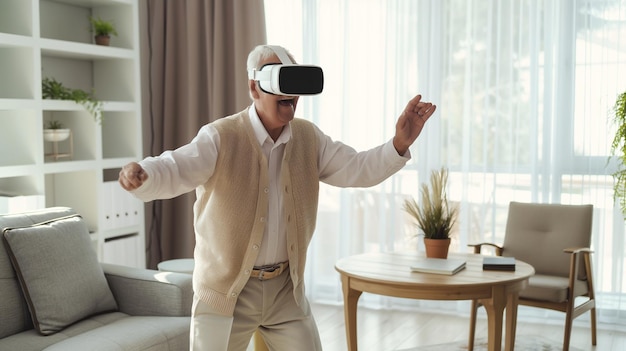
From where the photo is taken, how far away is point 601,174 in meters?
4.18

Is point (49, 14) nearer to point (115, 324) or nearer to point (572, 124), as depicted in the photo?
point (115, 324)

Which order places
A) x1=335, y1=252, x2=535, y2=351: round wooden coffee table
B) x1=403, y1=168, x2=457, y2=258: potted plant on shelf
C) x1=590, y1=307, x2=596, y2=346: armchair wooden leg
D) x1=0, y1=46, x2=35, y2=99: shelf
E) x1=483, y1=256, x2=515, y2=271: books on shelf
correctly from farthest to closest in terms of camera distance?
x1=590, y1=307, x2=596, y2=346: armchair wooden leg → x1=0, y1=46, x2=35, y2=99: shelf → x1=403, y1=168, x2=457, y2=258: potted plant on shelf → x1=483, y1=256, x2=515, y2=271: books on shelf → x1=335, y1=252, x2=535, y2=351: round wooden coffee table

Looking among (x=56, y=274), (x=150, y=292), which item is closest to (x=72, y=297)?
(x=56, y=274)

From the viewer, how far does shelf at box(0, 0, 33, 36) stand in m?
3.77

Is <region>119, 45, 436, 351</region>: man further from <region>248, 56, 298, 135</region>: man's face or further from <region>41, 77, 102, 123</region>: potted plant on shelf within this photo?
<region>41, 77, 102, 123</region>: potted plant on shelf

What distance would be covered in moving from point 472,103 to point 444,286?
174 cm

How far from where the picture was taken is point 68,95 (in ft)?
13.2

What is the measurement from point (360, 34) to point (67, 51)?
69.5 inches

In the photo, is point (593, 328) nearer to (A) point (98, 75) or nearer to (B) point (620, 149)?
(B) point (620, 149)

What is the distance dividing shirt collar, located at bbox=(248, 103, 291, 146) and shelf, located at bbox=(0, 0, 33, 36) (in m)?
1.99

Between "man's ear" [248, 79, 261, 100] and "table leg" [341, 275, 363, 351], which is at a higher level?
"man's ear" [248, 79, 261, 100]

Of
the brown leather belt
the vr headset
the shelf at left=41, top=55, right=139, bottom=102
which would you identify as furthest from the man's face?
the shelf at left=41, top=55, right=139, bottom=102

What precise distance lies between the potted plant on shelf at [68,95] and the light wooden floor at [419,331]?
1.76 m

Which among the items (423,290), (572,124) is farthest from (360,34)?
(423,290)
